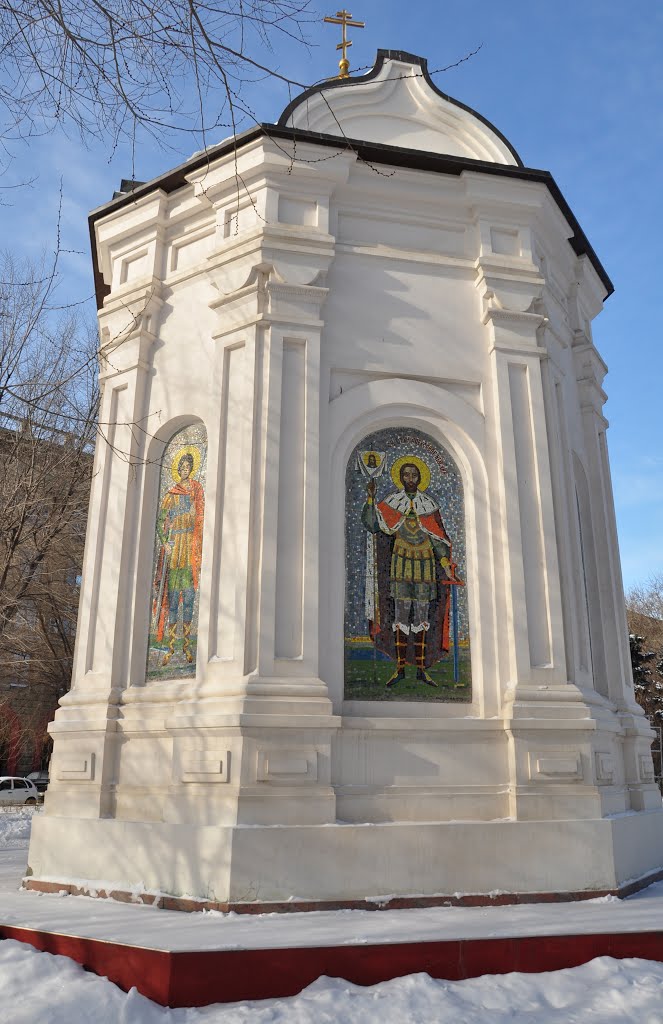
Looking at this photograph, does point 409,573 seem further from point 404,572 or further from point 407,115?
point 407,115

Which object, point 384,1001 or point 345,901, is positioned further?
point 345,901

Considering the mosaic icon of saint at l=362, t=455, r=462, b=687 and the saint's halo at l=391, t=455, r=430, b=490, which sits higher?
the saint's halo at l=391, t=455, r=430, b=490

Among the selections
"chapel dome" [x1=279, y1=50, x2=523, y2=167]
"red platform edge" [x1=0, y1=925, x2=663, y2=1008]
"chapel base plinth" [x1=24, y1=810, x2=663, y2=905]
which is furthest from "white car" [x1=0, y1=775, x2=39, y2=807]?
"chapel dome" [x1=279, y1=50, x2=523, y2=167]

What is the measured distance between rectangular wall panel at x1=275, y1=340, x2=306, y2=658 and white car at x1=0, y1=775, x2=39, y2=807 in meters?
17.3

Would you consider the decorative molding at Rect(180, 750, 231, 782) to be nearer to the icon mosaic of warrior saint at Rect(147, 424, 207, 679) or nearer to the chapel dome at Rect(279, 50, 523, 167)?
the icon mosaic of warrior saint at Rect(147, 424, 207, 679)

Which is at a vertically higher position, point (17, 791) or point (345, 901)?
point (17, 791)

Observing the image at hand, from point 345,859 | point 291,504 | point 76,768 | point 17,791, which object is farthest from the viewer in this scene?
point 17,791

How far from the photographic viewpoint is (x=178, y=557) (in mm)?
8102

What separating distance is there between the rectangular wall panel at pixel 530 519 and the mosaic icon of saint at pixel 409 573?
725 millimetres

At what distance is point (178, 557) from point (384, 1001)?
4727mm

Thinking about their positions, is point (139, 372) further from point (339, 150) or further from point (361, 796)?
point (361, 796)

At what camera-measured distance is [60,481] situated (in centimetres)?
1781

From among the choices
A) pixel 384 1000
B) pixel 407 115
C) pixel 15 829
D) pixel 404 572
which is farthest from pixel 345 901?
pixel 15 829

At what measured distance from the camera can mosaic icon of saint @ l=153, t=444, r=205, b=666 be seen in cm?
787
